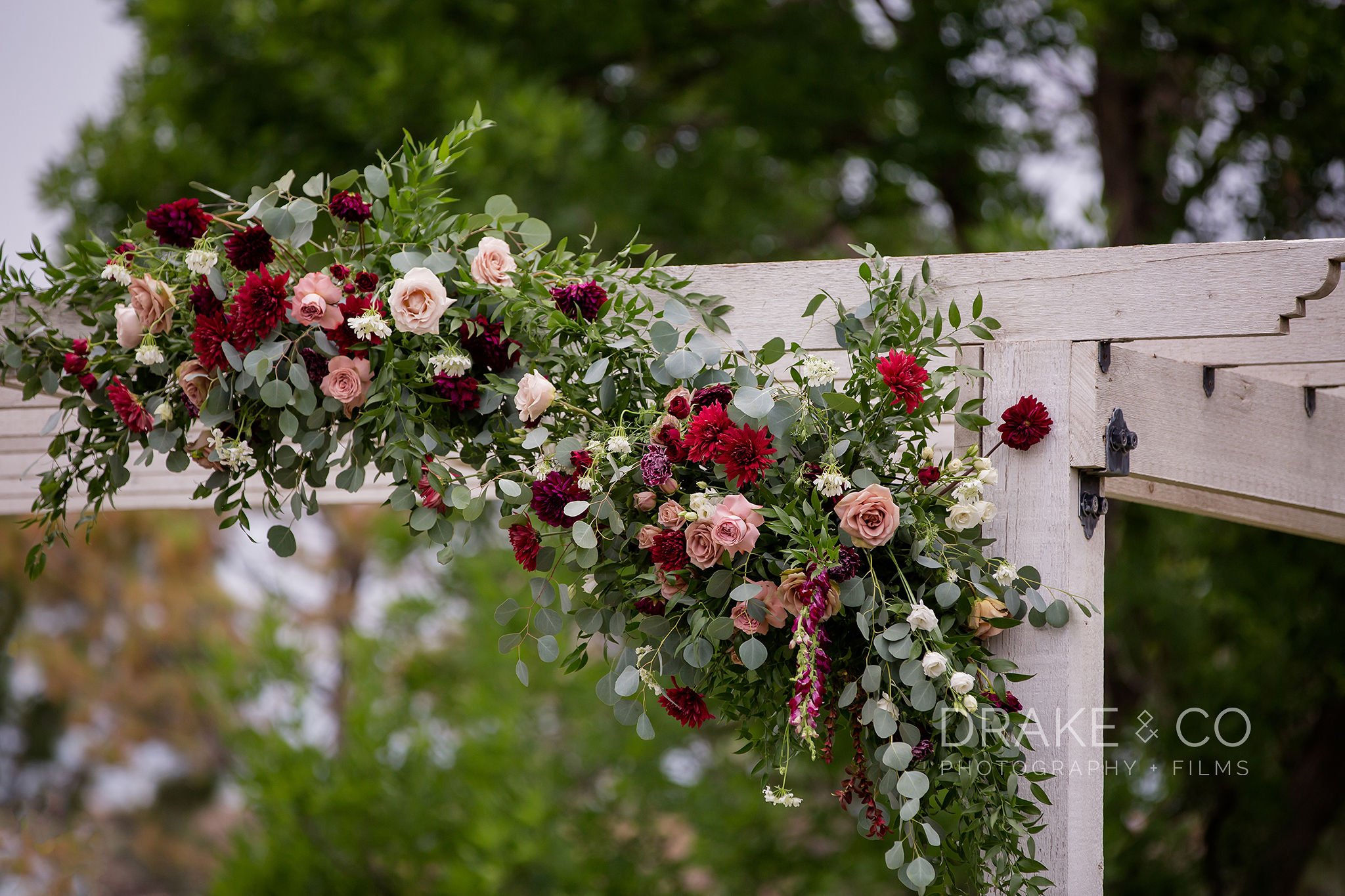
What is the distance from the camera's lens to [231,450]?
1.51m

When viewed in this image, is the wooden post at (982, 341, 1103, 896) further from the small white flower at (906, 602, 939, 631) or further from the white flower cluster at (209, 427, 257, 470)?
the white flower cluster at (209, 427, 257, 470)

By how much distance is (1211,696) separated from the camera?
Answer: 411 cm

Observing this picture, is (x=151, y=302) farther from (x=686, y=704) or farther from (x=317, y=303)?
(x=686, y=704)

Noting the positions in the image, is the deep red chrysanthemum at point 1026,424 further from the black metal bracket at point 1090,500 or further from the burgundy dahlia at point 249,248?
the burgundy dahlia at point 249,248

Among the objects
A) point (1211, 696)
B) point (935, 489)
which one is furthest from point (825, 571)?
point (1211, 696)

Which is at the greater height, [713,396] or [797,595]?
[713,396]

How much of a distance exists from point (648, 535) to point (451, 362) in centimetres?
33

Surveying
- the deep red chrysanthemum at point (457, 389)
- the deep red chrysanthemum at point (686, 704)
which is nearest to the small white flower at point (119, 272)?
the deep red chrysanthemum at point (457, 389)

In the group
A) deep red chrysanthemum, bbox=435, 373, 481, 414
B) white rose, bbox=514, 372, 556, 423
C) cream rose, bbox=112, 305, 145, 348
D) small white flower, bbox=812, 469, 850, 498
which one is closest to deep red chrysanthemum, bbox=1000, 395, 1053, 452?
small white flower, bbox=812, 469, 850, 498

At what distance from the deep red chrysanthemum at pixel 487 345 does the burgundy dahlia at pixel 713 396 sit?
0.84 feet

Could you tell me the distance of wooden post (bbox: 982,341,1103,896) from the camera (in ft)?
4.39

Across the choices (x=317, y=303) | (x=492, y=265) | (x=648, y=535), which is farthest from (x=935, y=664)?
Answer: (x=317, y=303)

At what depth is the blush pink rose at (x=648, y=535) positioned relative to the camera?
1393mm

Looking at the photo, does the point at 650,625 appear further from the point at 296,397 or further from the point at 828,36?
the point at 828,36
